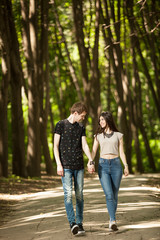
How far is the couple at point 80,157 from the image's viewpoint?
6.63 metres

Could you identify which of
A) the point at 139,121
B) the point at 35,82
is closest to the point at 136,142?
the point at 139,121

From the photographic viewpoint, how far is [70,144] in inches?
265

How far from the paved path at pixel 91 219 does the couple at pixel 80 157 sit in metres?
0.33

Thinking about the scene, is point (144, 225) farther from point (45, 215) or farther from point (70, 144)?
point (45, 215)

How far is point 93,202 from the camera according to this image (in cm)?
990

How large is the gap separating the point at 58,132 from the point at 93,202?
357 cm

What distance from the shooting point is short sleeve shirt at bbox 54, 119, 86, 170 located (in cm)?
666

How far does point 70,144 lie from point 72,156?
19 cm

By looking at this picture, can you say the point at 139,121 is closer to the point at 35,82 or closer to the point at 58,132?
the point at 35,82

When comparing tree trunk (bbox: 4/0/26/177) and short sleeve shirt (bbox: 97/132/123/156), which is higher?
tree trunk (bbox: 4/0/26/177)

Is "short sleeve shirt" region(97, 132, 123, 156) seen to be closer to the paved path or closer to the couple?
the couple

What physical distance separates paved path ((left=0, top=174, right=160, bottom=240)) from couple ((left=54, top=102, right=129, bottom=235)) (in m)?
0.33

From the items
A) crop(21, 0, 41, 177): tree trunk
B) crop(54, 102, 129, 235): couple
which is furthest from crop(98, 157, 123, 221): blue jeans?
crop(21, 0, 41, 177): tree trunk

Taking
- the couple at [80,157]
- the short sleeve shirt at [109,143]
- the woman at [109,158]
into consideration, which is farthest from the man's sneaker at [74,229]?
the short sleeve shirt at [109,143]
